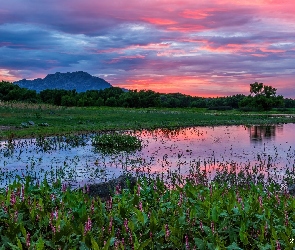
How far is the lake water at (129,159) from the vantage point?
17641 mm

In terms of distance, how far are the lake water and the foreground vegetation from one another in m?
8.29

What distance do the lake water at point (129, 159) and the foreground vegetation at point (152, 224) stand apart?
829cm

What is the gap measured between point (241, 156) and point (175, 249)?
1815cm

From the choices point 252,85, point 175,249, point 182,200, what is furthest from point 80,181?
A: point 252,85

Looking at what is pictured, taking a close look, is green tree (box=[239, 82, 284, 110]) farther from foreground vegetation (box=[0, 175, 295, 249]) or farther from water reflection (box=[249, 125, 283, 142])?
foreground vegetation (box=[0, 175, 295, 249])

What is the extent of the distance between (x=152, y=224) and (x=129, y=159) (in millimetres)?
15686

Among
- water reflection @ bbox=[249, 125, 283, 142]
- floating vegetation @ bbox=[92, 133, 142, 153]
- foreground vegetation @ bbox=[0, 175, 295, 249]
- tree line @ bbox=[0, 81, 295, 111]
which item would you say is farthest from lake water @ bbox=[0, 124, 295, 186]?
tree line @ bbox=[0, 81, 295, 111]

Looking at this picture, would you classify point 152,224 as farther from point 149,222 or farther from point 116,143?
point 116,143

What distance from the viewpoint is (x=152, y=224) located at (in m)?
6.07

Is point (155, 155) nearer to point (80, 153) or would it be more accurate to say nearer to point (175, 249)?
point (80, 153)

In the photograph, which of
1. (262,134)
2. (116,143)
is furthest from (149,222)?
(262,134)

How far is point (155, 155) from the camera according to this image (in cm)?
2361

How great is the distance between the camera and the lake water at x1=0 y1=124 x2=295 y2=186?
17.6 meters

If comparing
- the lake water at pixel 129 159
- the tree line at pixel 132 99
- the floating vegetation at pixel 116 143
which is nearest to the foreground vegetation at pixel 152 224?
the lake water at pixel 129 159
